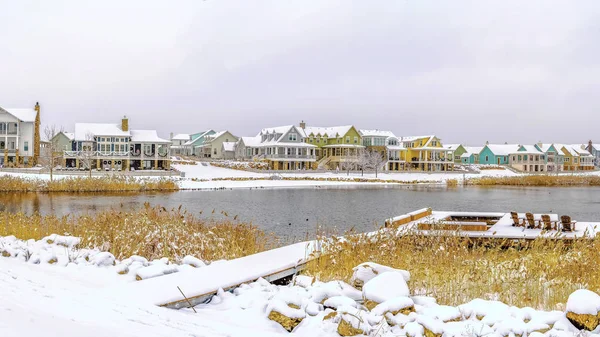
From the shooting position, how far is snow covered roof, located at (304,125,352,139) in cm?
9225

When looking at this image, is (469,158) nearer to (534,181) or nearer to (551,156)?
(551,156)

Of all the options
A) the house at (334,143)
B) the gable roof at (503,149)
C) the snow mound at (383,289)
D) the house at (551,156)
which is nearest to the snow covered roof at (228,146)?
the house at (334,143)

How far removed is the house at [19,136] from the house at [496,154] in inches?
3620

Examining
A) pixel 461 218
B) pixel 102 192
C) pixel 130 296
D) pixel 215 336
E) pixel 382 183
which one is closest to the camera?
pixel 215 336

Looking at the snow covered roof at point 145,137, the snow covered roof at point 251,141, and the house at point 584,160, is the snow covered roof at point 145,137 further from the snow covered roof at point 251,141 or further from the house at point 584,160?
the house at point 584,160

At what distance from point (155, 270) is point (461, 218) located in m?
16.8

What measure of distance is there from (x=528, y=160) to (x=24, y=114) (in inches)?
3879

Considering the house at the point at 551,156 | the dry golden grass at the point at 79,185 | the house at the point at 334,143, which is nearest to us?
the dry golden grass at the point at 79,185

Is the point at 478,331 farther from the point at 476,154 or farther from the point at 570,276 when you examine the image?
the point at 476,154

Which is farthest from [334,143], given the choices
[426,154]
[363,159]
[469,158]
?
[469,158]

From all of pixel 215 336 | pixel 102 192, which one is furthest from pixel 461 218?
pixel 102 192

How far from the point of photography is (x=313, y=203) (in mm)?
38625

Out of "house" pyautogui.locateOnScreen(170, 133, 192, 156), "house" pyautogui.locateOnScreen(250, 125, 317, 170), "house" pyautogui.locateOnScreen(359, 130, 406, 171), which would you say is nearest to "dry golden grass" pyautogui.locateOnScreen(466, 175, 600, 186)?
"house" pyautogui.locateOnScreen(359, 130, 406, 171)

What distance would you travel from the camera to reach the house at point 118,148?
72.8 metres
